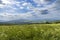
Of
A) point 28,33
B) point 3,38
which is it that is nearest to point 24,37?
point 28,33

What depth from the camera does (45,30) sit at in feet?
33.5

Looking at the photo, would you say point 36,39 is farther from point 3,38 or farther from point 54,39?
point 3,38

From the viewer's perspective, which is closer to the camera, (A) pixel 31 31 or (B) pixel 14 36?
(B) pixel 14 36

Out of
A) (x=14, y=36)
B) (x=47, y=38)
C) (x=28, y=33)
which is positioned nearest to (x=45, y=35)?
(x=47, y=38)

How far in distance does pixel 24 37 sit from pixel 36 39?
2.00ft

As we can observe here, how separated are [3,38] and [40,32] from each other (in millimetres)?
1950

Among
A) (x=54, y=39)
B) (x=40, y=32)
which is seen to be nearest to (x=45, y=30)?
(x=40, y=32)

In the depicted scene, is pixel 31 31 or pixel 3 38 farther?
pixel 31 31

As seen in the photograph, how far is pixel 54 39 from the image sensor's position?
30.7ft

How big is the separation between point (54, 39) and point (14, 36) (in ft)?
6.43

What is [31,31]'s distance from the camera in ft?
33.4

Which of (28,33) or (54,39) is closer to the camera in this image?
(54,39)

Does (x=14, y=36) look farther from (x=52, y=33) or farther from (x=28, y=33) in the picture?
(x=52, y=33)

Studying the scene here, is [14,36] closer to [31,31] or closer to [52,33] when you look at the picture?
[31,31]
